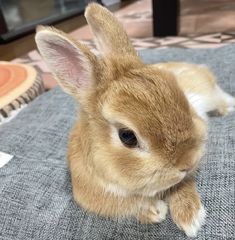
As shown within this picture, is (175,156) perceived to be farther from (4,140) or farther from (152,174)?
(4,140)

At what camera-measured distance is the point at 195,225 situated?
29.4 inches

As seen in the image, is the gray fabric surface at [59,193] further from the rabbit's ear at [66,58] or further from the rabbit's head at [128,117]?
the rabbit's ear at [66,58]

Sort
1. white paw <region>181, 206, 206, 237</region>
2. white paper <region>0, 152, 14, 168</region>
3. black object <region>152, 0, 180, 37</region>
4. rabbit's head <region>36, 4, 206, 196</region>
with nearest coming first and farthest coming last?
rabbit's head <region>36, 4, 206, 196</region> < white paw <region>181, 206, 206, 237</region> < white paper <region>0, 152, 14, 168</region> < black object <region>152, 0, 180, 37</region>

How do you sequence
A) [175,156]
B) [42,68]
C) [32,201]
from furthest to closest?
[42,68] → [32,201] → [175,156]

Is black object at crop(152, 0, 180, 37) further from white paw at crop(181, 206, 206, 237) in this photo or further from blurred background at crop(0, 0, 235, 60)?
white paw at crop(181, 206, 206, 237)

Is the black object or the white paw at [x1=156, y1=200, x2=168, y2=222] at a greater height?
the white paw at [x1=156, y1=200, x2=168, y2=222]

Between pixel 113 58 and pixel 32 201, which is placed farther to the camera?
pixel 32 201

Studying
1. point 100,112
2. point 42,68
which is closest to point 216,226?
point 100,112

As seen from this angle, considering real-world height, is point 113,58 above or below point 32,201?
above

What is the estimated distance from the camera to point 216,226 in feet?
2.46

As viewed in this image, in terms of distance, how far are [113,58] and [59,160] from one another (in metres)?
0.40

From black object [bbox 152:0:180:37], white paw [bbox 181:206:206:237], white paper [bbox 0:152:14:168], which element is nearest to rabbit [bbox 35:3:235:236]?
white paw [bbox 181:206:206:237]

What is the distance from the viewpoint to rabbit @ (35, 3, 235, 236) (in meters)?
0.64

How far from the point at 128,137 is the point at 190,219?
0.22m
